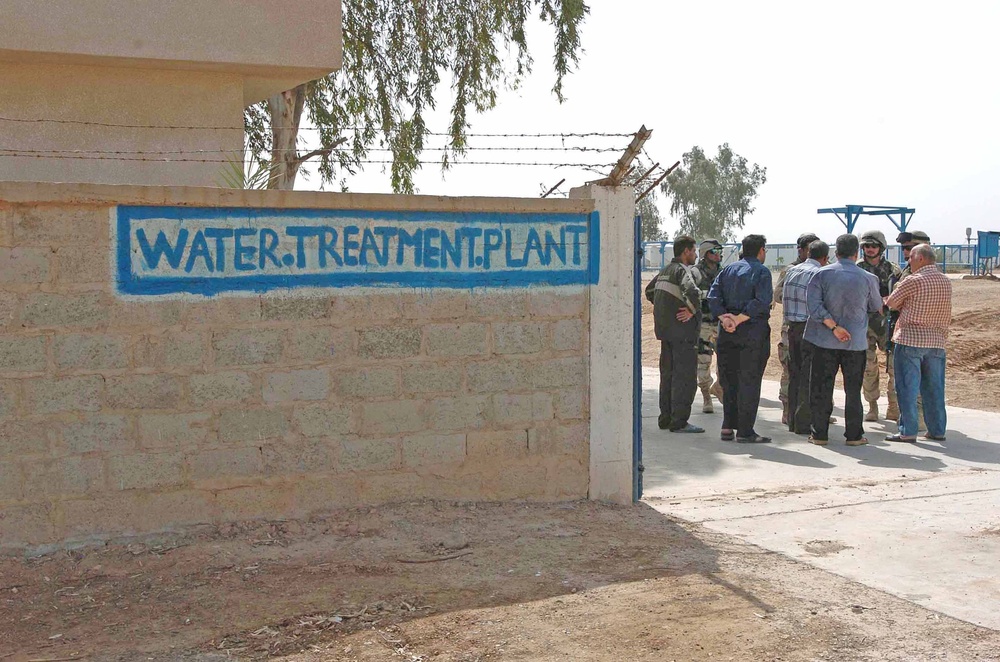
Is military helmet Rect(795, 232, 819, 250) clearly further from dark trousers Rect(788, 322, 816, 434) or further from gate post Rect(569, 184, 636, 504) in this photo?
gate post Rect(569, 184, 636, 504)

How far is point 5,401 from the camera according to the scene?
5.06 meters

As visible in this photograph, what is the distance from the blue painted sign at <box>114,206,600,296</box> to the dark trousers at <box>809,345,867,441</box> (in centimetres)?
308

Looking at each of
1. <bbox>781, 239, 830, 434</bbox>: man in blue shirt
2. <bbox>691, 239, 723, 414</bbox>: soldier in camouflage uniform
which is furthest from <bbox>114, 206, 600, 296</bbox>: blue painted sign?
<bbox>691, 239, 723, 414</bbox>: soldier in camouflage uniform

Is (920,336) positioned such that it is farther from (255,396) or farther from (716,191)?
(716,191)

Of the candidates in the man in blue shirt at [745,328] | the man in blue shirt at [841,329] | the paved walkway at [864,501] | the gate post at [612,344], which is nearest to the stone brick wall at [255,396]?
the gate post at [612,344]

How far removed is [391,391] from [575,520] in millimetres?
1307

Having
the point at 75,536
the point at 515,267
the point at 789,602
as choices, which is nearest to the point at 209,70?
the point at 515,267

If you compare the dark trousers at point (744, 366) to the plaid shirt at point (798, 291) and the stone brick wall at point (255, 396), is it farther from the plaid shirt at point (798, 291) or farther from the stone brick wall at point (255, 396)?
the stone brick wall at point (255, 396)

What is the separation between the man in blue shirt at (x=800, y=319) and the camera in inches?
354

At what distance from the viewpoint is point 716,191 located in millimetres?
64500

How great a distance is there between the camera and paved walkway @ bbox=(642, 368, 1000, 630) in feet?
17.5

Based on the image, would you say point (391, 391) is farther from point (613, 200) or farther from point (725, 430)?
point (725, 430)

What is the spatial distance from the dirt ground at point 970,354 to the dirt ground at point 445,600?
7777 millimetres

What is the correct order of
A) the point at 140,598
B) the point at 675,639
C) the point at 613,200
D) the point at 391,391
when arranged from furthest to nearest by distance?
the point at 613,200, the point at 391,391, the point at 140,598, the point at 675,639
